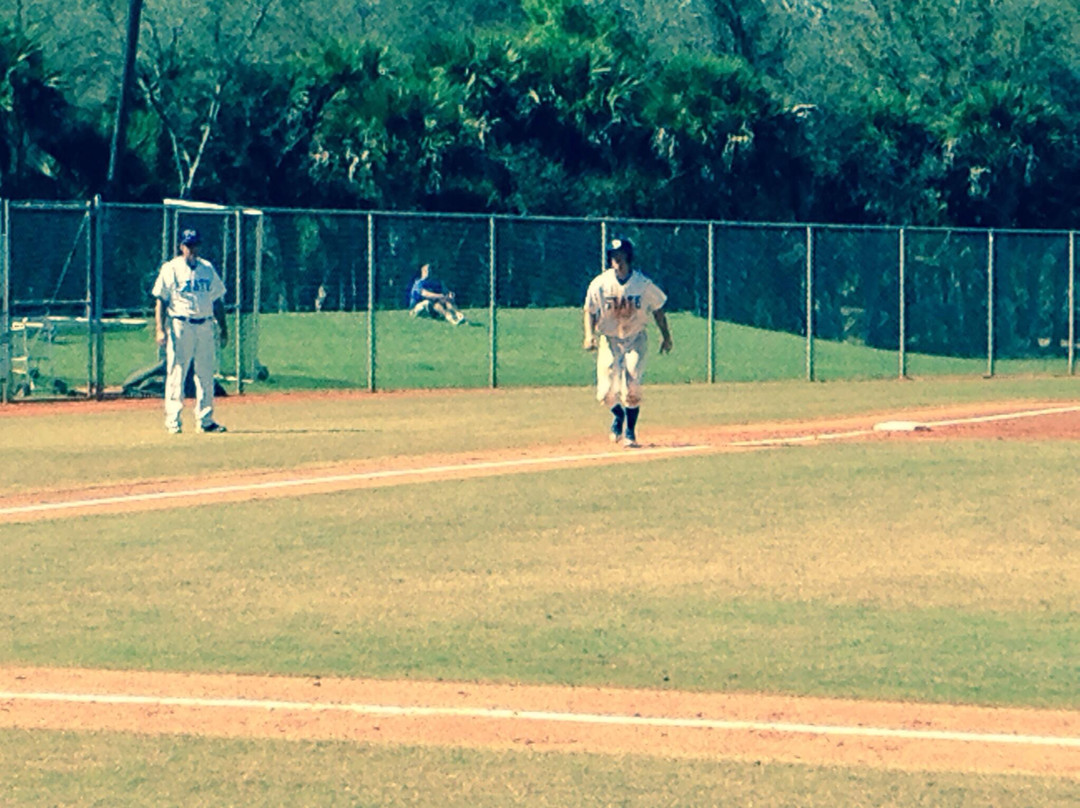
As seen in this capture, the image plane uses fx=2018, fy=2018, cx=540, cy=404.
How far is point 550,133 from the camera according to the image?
47.2 metres

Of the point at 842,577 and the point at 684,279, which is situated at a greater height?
the point at 684,279

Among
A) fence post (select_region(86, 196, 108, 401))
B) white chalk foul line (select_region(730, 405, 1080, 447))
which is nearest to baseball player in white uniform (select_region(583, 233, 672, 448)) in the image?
white chalk foul line (select_region(730, 405, 1080, 447))

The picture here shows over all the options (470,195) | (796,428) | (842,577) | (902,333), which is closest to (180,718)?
(842,577)

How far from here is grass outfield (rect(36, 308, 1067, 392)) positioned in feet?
106

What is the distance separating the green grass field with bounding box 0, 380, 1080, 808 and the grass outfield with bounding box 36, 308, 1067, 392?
1374 cm

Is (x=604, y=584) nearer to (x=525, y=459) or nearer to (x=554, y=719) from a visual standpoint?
(x=554, y=719)

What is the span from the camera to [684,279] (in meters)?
41.3

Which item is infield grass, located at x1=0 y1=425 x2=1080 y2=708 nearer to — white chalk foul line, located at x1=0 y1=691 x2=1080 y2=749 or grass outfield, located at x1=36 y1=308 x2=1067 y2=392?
white chalk foul line, located at x1=0 y1=691 x2=1080 y2=749

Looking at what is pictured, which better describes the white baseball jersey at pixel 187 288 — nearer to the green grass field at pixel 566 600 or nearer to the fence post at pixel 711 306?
the green grass field at pixel 566 600

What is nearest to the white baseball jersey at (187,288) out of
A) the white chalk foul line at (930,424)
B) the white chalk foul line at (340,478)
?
the white chalk foul line at (340,478)

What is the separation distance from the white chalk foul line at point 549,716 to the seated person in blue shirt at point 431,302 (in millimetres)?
28610

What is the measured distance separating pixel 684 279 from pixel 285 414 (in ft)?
61.1

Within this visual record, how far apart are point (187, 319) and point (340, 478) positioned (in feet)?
14.3

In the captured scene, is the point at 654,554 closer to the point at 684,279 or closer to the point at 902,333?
the point at 902,333
